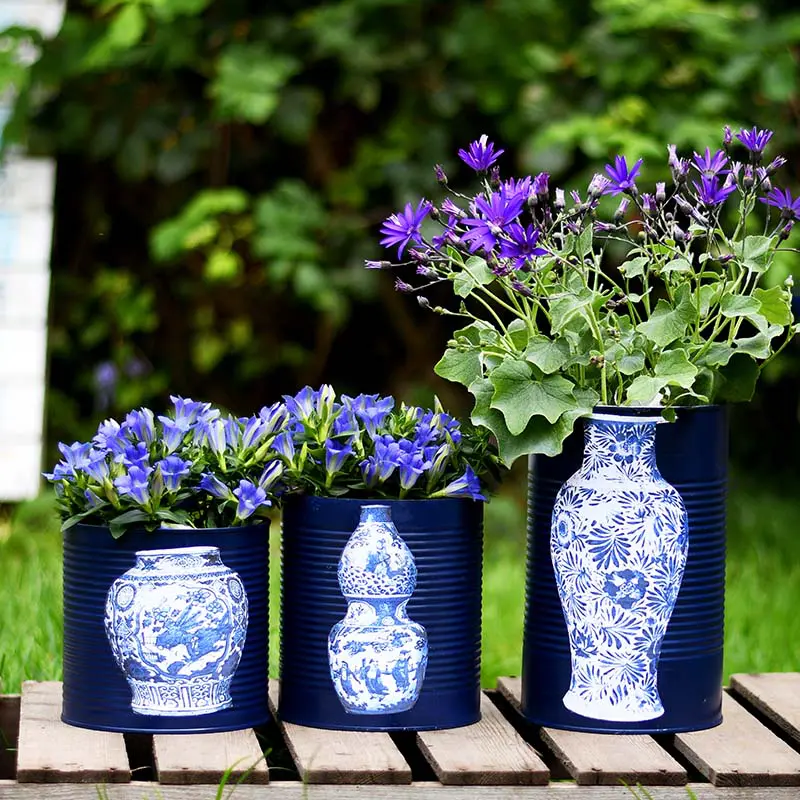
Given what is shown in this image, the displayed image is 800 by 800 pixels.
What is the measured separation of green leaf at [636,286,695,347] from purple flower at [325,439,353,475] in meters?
0.39

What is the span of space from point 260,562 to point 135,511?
17 centimetres

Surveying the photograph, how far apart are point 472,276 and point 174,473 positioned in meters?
0.43

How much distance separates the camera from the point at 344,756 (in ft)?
5.33

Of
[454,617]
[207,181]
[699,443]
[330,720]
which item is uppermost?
[207,181]

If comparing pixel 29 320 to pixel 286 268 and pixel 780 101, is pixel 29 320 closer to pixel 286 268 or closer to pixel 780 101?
pixel 286 268

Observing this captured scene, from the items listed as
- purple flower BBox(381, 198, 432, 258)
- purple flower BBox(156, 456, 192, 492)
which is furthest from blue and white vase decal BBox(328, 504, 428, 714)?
purple flower BBox(381, 198, 432, 258)

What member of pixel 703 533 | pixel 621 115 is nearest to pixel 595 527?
pixel 703 533

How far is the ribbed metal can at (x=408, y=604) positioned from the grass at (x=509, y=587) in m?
0.73

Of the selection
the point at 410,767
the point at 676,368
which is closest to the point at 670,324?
the point at 676,368

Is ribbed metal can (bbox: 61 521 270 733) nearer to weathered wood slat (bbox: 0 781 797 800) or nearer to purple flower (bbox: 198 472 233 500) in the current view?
purple flower (bbox: 198 472 233 500)

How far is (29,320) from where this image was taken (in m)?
4.11

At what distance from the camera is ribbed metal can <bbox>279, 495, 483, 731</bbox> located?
1.71m

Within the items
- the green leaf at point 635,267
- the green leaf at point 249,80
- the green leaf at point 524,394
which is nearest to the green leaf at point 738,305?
the green leaf at point 635,267

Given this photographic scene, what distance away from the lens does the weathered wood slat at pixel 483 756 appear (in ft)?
5.23
